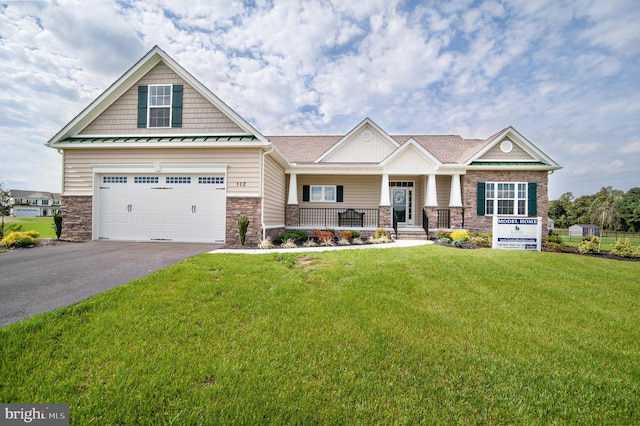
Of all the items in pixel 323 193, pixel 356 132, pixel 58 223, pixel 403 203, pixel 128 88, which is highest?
pixel 128 88

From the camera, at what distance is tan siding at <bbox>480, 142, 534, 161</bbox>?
13552 millimetres

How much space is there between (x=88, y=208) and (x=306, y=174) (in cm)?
962

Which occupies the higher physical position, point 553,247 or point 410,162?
point 410,162

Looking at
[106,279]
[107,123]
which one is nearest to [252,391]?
[106,279]

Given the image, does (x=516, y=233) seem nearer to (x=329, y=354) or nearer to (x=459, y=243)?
(x=459, y=243)

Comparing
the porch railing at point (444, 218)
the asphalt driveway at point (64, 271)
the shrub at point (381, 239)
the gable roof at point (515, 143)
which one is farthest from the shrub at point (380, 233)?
the asphalt driveway at point (64, 271)

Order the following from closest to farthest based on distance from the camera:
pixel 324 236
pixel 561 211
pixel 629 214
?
pixel 324 236, pixel 629 214, pixel 561 211

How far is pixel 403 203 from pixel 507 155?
562 cm

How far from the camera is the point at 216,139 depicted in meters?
10.1

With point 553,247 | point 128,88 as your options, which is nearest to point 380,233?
point 553,247

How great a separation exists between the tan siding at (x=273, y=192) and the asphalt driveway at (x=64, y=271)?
3.70 m

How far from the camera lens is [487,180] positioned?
13.5m

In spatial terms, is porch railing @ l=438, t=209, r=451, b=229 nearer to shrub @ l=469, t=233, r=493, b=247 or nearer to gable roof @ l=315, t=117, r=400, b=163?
shrub @ l=469, t=233, r=493, b=247

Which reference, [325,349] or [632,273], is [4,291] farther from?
[632,273]
